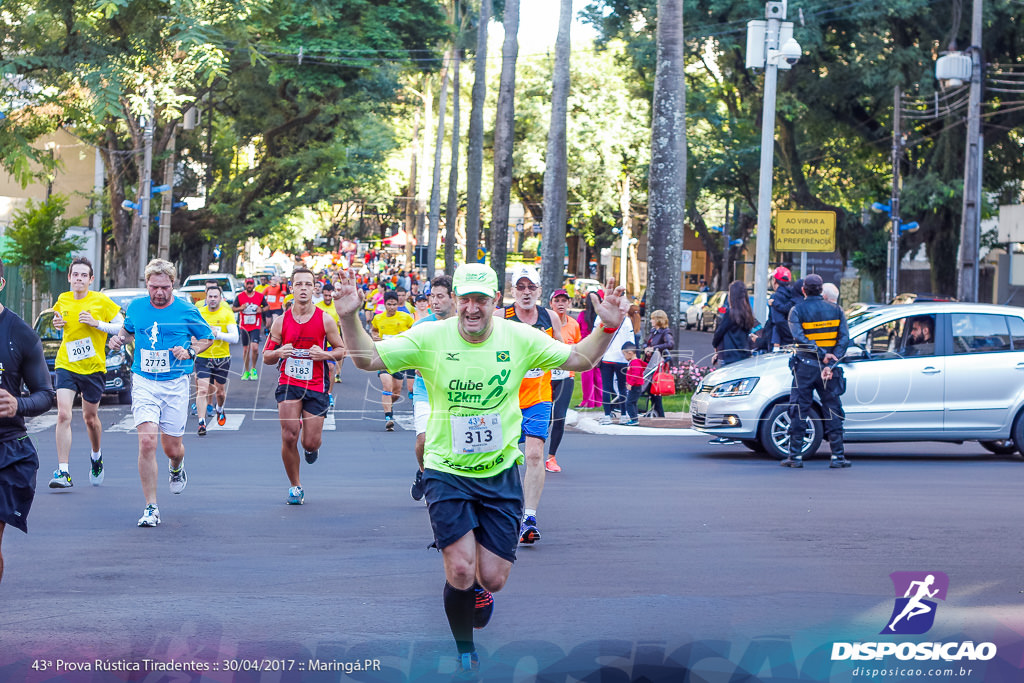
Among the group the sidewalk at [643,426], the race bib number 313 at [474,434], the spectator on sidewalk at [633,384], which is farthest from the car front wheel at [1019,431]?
the race bib number 313 at [474,434]

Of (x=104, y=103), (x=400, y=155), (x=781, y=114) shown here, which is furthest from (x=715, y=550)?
(x=400, y=155)

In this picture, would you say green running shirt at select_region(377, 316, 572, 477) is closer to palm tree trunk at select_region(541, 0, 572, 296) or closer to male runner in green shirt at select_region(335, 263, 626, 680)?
male runner in green shirt at select_region(335, 263, 626, 680)

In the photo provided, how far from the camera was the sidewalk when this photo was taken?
1789cm

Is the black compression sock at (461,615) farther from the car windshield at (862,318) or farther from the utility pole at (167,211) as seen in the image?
the utility pole at (167,211)

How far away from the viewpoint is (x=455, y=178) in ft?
152

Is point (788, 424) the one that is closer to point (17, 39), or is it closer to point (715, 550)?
point (715, 550)

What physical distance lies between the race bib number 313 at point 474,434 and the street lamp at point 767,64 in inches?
626

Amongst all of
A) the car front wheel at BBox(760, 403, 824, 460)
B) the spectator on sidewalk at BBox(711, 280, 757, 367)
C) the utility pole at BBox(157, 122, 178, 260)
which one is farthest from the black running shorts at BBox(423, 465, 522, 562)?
the utility pole at BBox(157, 122, 178, 260)

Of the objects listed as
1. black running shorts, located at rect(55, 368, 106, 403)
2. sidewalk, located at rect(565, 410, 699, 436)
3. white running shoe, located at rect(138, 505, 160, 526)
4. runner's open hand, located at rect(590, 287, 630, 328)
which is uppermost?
runner's open hand, located at rect(590, 287, 630, 328)

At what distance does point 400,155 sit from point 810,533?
74641mm

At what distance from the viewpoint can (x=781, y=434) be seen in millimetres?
14609

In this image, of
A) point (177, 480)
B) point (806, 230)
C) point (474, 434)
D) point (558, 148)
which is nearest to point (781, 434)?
point (177, 480)

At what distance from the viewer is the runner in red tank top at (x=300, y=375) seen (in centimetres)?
1065

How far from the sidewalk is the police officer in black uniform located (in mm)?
3794
